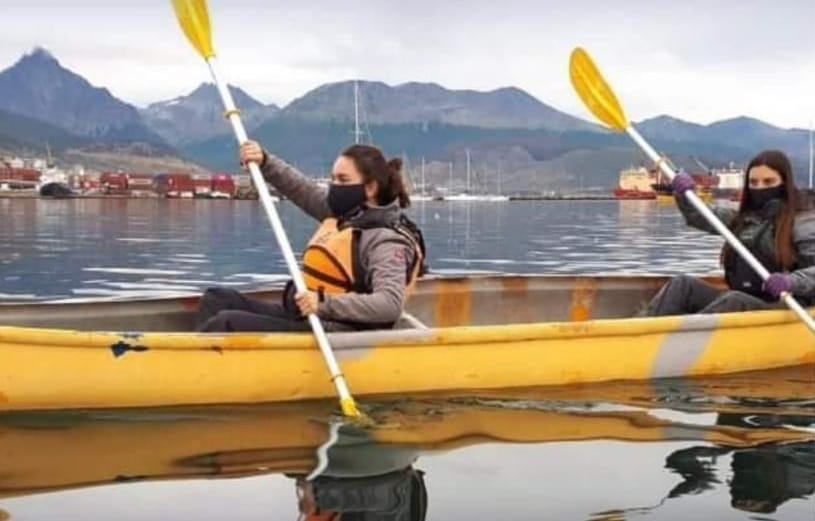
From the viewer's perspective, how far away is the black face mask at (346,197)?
630cm

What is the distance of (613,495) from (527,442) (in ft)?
3.16

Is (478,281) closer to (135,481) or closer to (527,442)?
(527,442)

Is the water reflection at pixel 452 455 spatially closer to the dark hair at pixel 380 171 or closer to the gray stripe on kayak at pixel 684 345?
the gray stripe on kayak at pixel 684 345

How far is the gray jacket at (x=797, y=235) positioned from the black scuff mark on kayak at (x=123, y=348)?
4194 mm

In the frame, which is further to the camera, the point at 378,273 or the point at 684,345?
the point at 684,345

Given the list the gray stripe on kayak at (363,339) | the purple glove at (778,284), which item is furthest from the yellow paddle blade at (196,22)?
the purple glove at (778,284)

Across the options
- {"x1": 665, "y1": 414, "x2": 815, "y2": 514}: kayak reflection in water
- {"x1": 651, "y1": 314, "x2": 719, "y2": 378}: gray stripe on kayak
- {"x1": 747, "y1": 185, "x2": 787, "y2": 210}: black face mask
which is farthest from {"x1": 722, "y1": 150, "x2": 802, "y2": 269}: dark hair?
{"x1": 665, "y1": 414, "x2": 815, "y2": 514}: kayak reflection in water

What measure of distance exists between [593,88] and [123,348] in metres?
4.96

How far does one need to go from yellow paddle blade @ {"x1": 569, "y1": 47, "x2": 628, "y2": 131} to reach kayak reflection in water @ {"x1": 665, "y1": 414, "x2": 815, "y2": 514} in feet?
13.2

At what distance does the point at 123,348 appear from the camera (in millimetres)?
5582

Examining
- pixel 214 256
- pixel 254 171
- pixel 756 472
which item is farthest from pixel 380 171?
pixel 214 256

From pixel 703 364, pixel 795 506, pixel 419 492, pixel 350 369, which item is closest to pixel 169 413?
pixel 350 369

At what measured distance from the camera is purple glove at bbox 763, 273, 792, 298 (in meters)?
7.18

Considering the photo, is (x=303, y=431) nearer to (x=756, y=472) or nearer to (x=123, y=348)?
(x=123, y=348)
